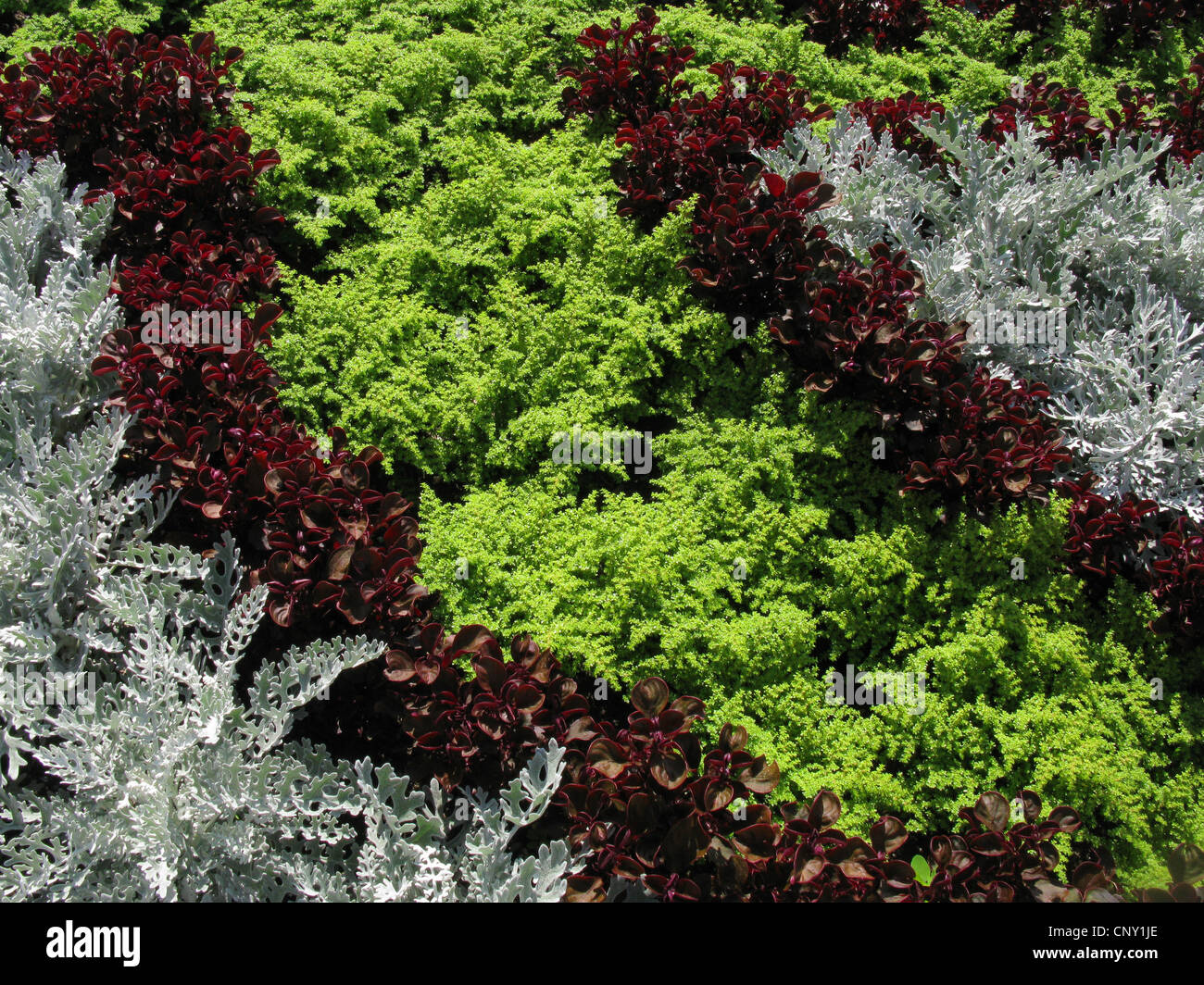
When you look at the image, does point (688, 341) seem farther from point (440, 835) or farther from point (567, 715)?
point (440, 835)

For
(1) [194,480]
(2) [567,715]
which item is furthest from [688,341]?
(1) [194,480]

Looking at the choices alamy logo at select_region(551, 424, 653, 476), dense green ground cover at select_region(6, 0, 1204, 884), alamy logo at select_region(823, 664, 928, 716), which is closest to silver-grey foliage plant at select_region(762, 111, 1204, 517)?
dense green ground cover at select_region(6, 0, 1204, 884)

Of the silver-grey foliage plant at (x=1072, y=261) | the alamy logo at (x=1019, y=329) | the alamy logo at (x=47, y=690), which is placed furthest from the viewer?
the alamy logo at (x=1019, y=329)

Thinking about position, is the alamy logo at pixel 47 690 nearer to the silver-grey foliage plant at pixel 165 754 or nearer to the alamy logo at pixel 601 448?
the silver-grey foliage plant at pixel 165 754

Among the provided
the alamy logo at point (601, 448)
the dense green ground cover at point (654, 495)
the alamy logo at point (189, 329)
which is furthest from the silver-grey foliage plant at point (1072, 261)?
the alamy logo at point (189, 329)

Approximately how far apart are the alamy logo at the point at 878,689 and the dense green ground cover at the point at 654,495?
0.16 feet

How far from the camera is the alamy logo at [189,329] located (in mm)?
3229
